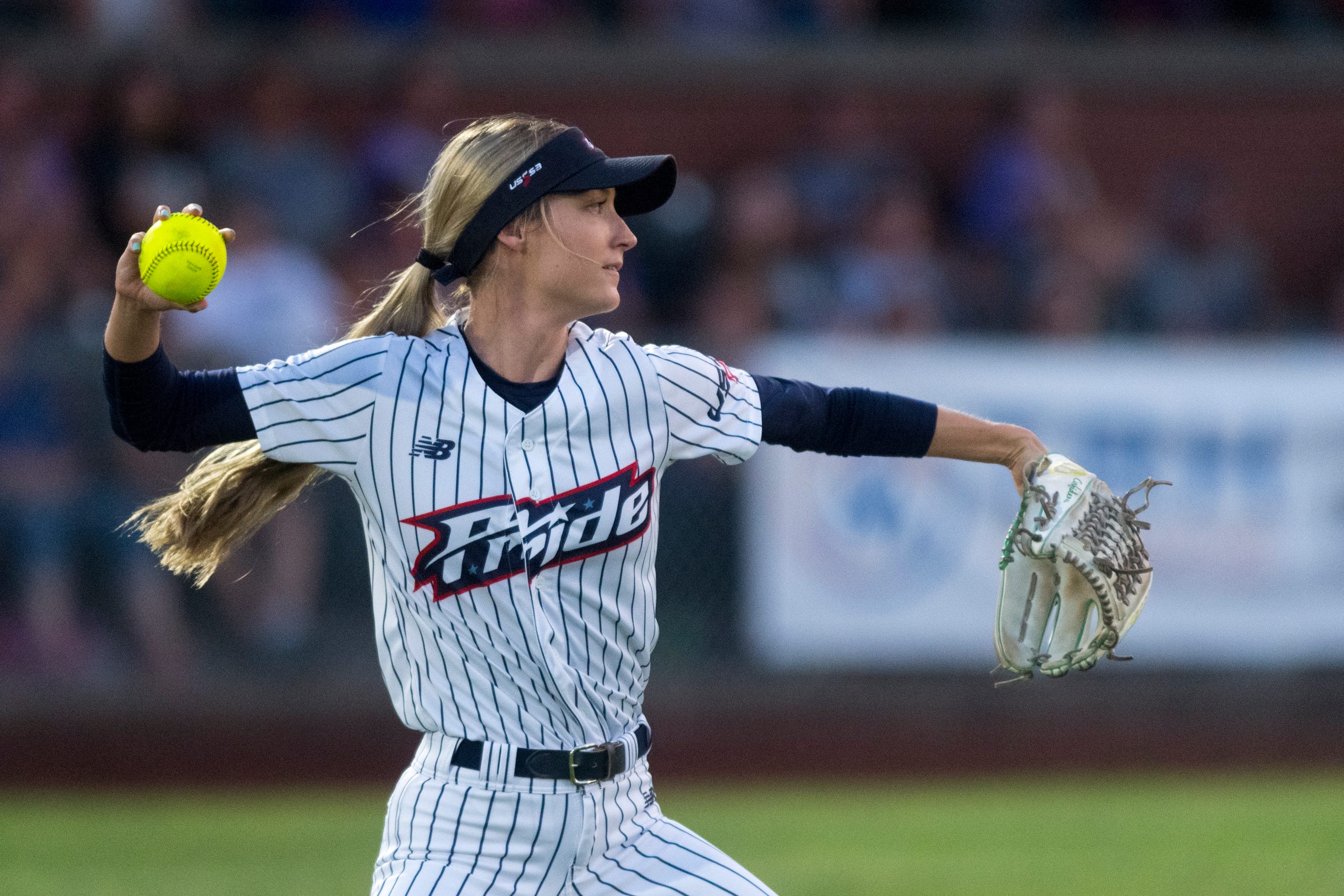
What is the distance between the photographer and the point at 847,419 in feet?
11.1

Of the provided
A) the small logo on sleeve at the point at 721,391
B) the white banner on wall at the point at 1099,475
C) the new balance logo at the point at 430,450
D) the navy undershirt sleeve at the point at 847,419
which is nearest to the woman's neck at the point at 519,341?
the new balance logo at the point at 430,450

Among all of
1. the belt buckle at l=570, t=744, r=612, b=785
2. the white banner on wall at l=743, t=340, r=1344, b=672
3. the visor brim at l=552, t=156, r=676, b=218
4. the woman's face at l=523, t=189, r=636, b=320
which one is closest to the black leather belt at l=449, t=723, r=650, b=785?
the belt buckle at l=570, t=744, r=612, b=785

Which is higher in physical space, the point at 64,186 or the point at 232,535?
the point at 64,186

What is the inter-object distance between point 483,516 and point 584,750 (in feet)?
1.58

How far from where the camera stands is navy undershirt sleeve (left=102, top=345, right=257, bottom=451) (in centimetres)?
294

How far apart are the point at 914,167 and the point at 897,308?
163 cm

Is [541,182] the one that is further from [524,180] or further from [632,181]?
[632,181]

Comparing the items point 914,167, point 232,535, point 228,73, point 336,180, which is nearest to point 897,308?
point 914,167

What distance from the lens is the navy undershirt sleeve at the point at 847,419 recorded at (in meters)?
3.37

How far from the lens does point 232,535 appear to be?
335cm

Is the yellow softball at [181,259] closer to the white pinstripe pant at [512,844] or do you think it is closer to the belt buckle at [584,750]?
the white pinstripe pant at [512,844]

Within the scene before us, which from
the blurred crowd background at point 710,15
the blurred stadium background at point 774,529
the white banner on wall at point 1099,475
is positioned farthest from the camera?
the blurred crowd background at point 710,15

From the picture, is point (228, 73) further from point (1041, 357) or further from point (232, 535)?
point (232, 535)

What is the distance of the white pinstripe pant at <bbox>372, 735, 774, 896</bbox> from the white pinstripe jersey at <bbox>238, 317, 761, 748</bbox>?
9cm
